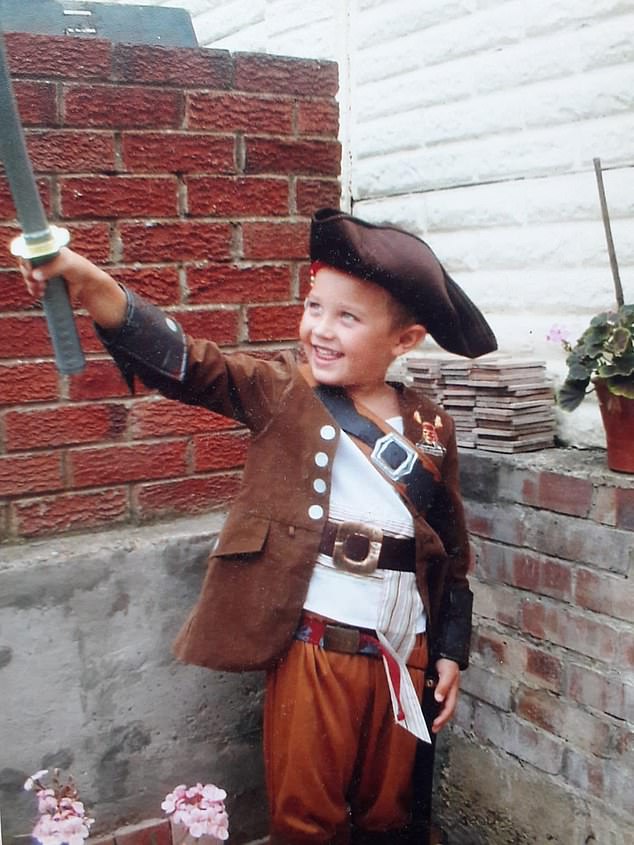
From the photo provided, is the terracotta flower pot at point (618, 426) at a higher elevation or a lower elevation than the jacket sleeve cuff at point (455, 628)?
higher

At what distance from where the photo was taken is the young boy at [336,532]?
6.91 feet

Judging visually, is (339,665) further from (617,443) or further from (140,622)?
(617,443)

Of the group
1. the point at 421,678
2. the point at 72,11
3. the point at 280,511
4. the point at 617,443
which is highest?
the point at 72,11

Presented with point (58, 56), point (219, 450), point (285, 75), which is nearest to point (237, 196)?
point (285, 75)

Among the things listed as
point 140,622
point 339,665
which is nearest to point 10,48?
point 140,622

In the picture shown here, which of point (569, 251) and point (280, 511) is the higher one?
point (569, 251)

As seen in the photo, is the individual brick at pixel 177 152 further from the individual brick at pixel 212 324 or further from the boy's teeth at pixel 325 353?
the boy's teeth at pixel 325 353

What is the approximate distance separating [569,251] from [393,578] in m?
1.12

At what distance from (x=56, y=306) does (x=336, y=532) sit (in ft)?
2.63

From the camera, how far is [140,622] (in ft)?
8.48

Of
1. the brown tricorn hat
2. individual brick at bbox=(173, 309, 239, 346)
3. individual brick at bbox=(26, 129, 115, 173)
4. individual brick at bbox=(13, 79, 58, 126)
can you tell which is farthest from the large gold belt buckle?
individual brick at bbox=(13, 79, 58, 126)

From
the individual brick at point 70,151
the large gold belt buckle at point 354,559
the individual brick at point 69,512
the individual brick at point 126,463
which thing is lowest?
the large gold belt buckle at point 354,559

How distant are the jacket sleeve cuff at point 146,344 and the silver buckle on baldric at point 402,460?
48 centimetres

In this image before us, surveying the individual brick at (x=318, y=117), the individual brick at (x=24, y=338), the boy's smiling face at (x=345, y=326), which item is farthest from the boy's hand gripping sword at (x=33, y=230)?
the individual brick at (x=318, y=117)
